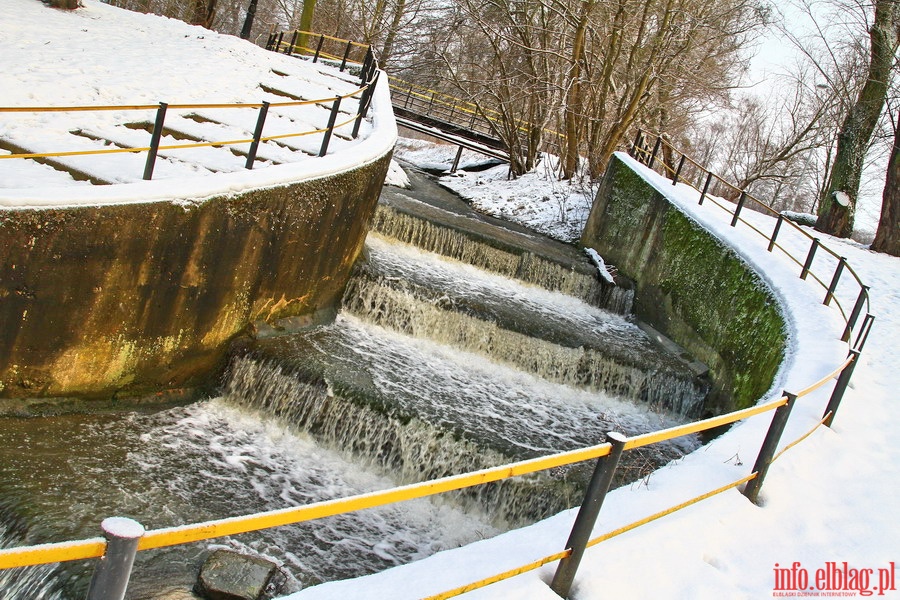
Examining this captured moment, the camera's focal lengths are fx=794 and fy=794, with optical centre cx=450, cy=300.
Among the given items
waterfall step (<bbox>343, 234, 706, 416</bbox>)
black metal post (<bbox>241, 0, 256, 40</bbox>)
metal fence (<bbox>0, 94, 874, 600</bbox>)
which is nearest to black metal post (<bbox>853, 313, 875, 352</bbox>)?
waterfall step (<bbox>343, 234, 706, 416</bbox>)

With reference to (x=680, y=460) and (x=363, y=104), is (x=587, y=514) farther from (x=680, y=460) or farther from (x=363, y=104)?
(x=363, y=104)

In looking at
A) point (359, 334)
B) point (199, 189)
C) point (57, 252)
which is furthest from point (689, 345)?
point (57, 252)

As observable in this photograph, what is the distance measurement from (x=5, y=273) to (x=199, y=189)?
2033 millimetres

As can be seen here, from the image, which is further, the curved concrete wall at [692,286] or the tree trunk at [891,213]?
the tree trunk at [891,213]

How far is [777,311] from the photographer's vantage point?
11398mm

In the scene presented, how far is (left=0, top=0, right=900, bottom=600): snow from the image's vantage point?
425 cm

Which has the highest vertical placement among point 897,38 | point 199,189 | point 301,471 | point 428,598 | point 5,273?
point 897,38

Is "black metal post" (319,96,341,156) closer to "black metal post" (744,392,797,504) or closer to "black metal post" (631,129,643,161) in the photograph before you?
"black metal post" (744,392,797,504)

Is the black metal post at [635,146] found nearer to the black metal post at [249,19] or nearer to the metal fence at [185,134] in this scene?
the metal fence at [185,134]

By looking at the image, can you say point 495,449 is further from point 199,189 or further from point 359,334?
point 199,189

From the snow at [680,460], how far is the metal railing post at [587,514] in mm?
104

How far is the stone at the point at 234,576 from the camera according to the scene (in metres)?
5.58

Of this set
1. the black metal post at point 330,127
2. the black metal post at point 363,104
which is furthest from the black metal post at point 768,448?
the black metal post at point 363,104

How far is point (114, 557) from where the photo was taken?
2.11 metres
